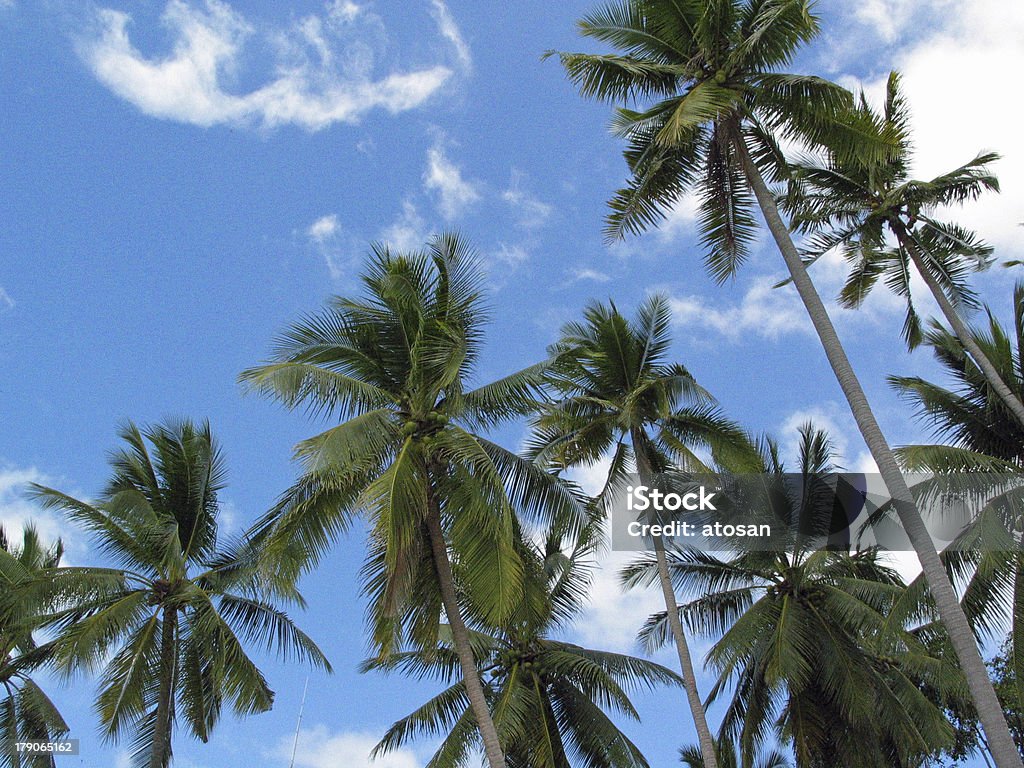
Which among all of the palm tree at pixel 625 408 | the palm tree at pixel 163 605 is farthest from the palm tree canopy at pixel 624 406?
the palm tree at pixel 163 605

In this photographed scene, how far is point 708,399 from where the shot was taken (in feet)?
65.4

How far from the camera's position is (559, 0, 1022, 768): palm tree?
15.7 metres

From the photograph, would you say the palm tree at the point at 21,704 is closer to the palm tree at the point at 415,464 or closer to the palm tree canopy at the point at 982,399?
the palm tree at the point at 415,464

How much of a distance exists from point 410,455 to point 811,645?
10490mm

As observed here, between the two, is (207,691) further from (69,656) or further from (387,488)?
(387,488)

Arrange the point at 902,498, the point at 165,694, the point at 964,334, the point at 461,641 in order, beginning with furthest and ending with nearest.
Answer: the point at 964,334 < the point at 165,694 < the point at 461,641 < the point at 902,498

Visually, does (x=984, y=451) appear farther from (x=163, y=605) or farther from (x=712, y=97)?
(x=163, y=605)

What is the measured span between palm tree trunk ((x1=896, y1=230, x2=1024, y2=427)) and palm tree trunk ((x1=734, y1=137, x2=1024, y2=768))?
3.99m

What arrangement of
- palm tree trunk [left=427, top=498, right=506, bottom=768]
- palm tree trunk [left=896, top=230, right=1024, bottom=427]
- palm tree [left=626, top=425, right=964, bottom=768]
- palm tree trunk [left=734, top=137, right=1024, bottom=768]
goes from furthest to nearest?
Answer: 1. palm tree [left=626, top=425, right=964, bottom=768]
2. palm tree trunk [left=896, top=230, right=1024, bottom=427]
3. palm tree trunk [left=427, top=498, right=506, bottom=768]
4. palm tree trunk [left=734, top=137, right=1024, bottom=768]

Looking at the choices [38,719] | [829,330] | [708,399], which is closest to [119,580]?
[38,719]

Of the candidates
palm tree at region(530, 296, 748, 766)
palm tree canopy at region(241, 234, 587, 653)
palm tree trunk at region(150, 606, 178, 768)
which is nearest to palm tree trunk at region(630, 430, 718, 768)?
palm tree at region(530, 296, 748, 766)

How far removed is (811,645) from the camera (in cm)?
1992

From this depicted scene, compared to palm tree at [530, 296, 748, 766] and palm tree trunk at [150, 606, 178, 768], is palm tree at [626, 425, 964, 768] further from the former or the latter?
palm tree trunk at [150, 606, 178, 768]

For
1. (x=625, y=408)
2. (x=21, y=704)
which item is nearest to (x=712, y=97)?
(x=625, y=408)
